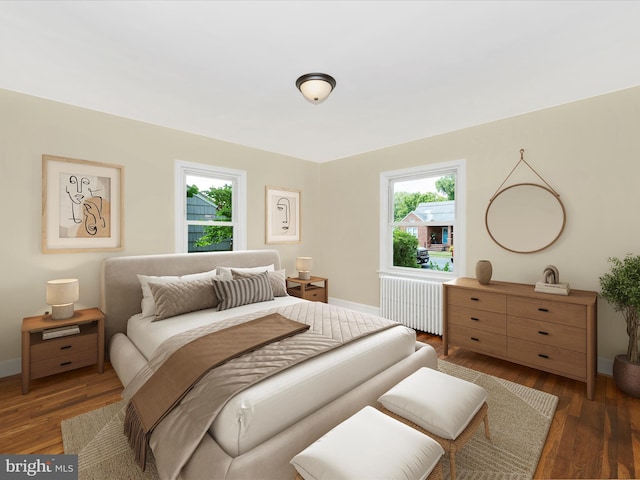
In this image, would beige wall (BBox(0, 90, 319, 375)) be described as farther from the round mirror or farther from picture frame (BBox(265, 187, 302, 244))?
the round mirror

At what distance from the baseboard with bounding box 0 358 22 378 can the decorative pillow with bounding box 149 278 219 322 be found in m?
1.34

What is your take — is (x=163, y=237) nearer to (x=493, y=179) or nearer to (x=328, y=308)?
(x=328, y=308)

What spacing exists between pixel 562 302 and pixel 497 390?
92 centimetres

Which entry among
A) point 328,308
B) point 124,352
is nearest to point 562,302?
point 328,308

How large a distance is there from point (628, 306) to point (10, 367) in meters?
5.30

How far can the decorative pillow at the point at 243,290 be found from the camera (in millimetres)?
2926

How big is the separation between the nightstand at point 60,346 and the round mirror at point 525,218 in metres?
4.08

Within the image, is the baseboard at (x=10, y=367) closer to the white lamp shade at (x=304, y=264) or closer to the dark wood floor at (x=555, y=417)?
the dark wood floor at (x=555, y=417)

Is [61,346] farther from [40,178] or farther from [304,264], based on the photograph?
[304,264]

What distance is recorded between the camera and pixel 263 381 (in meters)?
1.61

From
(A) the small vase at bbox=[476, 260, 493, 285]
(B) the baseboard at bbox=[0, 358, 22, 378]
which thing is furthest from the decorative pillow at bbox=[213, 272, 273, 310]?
(A) the small vase at bbox=[476, 260, 493, 285]

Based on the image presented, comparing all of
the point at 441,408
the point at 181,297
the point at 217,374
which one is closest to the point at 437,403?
the point at 441,408

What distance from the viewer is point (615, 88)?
2.57 metres

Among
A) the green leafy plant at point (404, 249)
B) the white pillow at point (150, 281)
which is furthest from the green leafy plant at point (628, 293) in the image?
the white pillow at point (150, 281)
